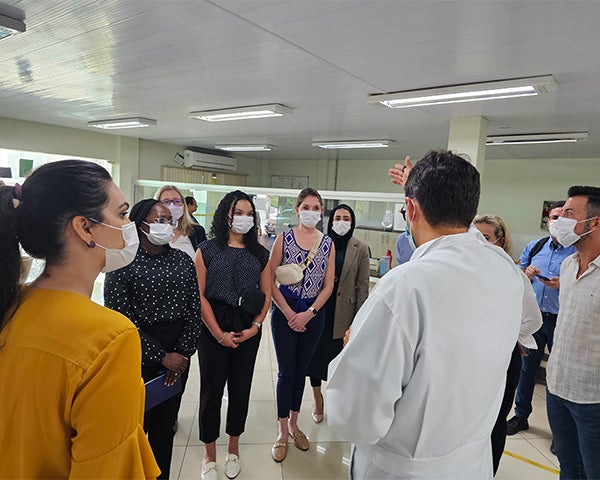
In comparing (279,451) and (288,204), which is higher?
(288,204)

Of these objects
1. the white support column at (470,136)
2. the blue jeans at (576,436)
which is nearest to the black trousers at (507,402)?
the blue jeans at (576,436)

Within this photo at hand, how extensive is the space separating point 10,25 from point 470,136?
382cm

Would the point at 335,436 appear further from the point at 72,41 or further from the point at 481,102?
the point at 72,41

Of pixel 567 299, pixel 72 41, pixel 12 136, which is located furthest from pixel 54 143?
pixel 567 299

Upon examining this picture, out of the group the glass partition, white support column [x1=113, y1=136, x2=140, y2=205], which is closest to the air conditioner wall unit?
white support column [x1=113, y1=136, x2=140, y2=205]

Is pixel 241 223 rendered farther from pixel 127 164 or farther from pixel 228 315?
pixel 127 164

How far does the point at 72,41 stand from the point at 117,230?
2147 millimetres

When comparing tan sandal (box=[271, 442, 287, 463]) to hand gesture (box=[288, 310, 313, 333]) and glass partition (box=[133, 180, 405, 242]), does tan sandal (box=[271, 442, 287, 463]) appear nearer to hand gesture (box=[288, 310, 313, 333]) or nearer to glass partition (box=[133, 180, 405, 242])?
hand gesture (box=[288, 310, 313, 333])

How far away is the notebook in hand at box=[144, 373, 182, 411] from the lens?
1607 mm

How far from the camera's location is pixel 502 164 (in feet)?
22.2

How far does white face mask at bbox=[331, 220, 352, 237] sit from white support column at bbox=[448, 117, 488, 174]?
1852 millimetres

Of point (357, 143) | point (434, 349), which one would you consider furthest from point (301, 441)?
point (357, 143)

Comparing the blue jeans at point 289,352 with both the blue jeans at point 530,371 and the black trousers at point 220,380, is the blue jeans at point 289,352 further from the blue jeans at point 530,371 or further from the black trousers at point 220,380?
the blue jeans at point 530,371

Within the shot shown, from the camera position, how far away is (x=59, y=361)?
732mm
